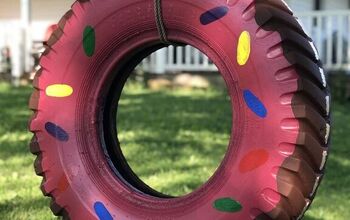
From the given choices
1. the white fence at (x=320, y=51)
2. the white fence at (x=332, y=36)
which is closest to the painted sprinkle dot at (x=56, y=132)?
the white fence at (x=320, y=51)

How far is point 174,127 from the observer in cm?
789

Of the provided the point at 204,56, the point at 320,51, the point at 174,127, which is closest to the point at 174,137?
the point at 174,127

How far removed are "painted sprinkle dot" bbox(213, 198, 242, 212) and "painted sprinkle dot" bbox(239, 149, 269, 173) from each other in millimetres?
134

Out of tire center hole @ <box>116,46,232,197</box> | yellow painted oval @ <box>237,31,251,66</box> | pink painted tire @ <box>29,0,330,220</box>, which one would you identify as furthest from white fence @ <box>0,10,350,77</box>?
yellow painted oval @ <box>237,31,251,66</box>

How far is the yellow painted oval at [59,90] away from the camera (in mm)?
3232

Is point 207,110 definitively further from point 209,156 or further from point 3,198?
point 3,198

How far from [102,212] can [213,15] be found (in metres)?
1.03

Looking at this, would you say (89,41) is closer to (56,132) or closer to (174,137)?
(56,132)

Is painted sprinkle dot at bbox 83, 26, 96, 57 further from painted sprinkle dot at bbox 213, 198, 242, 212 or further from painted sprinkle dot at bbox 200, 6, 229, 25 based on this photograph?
painted sprinkle dot at bbox 213, 198, 242, 212

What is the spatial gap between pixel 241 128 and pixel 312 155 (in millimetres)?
305

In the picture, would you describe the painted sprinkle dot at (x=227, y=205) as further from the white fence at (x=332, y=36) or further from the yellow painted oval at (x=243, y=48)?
the white fence at (x=332, y=36)

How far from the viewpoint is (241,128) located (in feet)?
9.21

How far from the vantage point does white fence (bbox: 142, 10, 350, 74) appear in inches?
513

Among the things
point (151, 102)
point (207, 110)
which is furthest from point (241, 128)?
point (151, 102)
